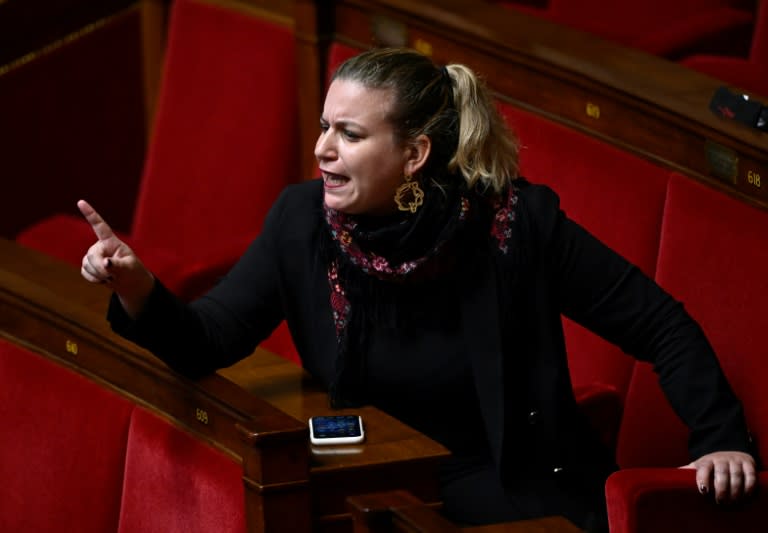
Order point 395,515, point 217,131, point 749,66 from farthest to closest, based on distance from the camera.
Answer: point 217,131 → point 749,66 → point 395,515

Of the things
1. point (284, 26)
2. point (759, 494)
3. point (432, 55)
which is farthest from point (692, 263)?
point (284, 26)

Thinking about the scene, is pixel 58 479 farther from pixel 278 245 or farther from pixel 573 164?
pixel 573 164

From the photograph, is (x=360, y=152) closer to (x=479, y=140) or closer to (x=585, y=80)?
(x=479, y=140)

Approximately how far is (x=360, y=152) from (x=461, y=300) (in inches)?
3.5

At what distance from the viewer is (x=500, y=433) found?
762 millimetres

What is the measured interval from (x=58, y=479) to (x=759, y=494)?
1.15 ft

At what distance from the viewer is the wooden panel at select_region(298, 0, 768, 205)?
83cm

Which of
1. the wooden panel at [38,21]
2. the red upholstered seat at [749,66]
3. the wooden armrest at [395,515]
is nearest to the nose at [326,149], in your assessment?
the wooden armrest at [395,515]

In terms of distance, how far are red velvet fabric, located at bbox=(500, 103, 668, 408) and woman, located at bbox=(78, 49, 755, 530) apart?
12cm

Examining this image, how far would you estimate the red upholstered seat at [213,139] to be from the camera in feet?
3.98

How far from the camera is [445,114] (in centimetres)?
78

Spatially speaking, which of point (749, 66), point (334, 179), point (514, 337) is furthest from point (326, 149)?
point (749, 66)

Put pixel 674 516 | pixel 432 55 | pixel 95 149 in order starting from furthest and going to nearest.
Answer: pixel 95 149 → pixel 432 55 → pixel 674 516

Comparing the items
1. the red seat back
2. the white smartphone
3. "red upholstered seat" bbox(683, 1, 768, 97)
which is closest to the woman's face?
the white smartphone
